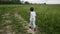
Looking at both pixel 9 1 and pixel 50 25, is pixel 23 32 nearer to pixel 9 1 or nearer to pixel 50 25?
pixel 50 25

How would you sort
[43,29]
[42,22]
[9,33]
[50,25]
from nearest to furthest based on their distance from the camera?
[9,33] → [43,29] → [50,25] → [42,22]

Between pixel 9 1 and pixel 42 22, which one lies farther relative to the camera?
pixel 9 1

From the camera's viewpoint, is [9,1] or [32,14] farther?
[9,1]

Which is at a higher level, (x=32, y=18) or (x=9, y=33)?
(x=32, y=18)

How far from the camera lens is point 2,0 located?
63.7 m

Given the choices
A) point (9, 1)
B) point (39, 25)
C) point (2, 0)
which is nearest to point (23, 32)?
point (39, 25)

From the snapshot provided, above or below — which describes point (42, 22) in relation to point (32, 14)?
below

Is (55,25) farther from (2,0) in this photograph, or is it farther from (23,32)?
(2,0)

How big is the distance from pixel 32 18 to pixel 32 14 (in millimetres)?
315

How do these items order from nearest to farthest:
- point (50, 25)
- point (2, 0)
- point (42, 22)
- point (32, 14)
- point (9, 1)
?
point (32, 14), point (50, 25), point (42, 22), point (2, 0), point (9, 1)

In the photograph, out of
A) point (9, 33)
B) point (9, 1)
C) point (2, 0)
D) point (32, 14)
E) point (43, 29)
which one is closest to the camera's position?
point (32, 14)

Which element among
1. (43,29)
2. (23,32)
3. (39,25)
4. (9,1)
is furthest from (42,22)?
(9,1)

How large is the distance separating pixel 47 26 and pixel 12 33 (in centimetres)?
349

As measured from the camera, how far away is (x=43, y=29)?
17531 millimetres
